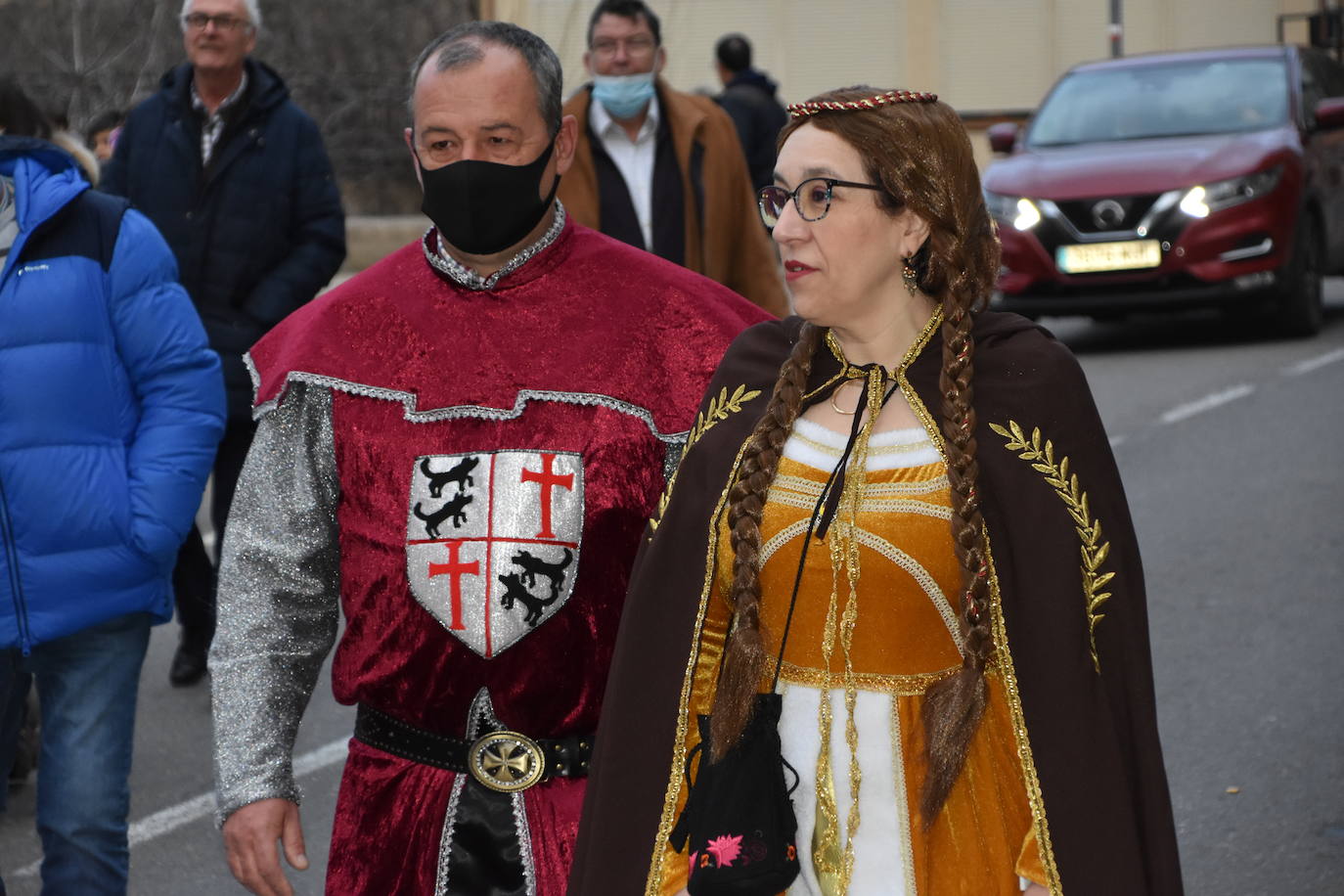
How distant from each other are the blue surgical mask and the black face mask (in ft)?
13.8

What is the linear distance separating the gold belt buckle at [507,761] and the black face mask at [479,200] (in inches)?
29.8

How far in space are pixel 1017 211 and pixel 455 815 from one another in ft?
36.3

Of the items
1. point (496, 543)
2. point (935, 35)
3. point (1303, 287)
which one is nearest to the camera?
point (496, 543)

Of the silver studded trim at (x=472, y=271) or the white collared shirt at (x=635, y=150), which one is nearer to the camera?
the silver studded trim at (x=472, y=271)

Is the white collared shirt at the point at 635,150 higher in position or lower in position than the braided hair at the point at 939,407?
lower

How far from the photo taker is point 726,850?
9.17ft

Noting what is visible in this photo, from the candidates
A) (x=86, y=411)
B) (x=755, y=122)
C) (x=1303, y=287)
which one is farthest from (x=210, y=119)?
(x=1303, y=287)

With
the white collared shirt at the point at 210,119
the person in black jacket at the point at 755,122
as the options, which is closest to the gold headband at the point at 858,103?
the white collared shirt at the point at 210,119

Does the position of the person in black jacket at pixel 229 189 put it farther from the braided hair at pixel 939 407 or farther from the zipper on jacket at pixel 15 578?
the braided hair at pixel 939 407

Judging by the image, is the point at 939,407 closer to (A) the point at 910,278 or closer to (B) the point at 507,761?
(A) the point at 910,278

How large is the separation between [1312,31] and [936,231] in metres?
22.4

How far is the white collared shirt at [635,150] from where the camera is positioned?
748cm

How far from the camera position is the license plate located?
537 inches

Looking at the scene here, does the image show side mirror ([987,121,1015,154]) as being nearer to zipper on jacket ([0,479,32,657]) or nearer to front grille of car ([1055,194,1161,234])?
front grille of car ([1055,194,1161,234])
